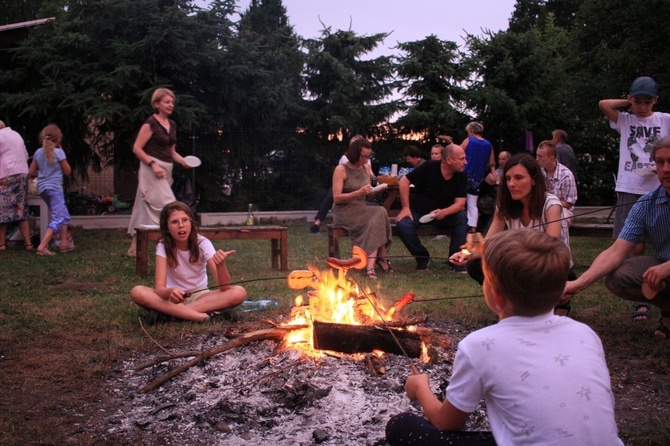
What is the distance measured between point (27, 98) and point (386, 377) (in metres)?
12.5

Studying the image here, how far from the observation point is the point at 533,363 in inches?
83.4

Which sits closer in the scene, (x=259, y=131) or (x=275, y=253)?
(x=275, y=253)

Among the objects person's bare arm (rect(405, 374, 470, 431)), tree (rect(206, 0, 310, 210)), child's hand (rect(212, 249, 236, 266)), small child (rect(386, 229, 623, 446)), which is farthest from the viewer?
tree (rect(206, 0, 310, 210))

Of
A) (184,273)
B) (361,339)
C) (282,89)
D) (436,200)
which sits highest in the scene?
(282,89)

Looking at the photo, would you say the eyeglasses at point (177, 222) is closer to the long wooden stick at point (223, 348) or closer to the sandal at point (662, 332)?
the long wooden stick at point (223, 348)

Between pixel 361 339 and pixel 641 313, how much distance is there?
9.48 ft

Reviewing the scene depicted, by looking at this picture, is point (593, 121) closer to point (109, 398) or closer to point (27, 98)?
point (27, 98)

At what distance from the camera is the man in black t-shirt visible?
8594 mm

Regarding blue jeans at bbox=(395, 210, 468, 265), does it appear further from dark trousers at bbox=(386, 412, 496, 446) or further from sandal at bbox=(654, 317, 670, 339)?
dark trousers at bbox=(386, 412, 496, 446)

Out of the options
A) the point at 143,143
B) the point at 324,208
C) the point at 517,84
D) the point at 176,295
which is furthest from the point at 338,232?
the point at 517,84

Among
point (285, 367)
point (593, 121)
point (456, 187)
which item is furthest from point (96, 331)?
point (593, 121)

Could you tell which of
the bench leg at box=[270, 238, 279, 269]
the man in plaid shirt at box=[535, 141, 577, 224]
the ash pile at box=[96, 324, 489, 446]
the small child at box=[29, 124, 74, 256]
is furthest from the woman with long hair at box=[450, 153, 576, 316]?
the small child at box=[29, 124, 74, 256]

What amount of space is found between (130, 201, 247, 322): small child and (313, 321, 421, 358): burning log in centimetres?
122

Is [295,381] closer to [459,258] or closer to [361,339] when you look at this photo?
[361,339]
